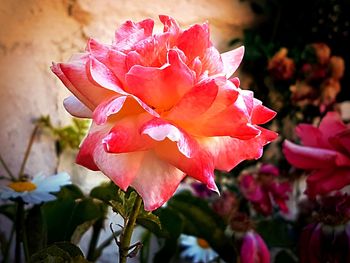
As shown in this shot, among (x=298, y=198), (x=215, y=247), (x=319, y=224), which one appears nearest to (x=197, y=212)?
(x=215, y=247)

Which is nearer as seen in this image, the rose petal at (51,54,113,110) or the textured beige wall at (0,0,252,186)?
the rose petal at (51,54,113,110)

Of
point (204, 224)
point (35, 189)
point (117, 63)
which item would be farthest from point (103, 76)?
point (204, 224)

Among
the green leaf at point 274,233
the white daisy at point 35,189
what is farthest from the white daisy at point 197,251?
the white daisy at point 35,189

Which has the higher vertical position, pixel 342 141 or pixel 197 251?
pixel 342 141

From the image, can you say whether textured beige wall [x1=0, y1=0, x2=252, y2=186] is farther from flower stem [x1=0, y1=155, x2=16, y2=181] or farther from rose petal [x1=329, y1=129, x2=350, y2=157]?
rose petal [x1=329, y1=129, x2=350, y2=157]

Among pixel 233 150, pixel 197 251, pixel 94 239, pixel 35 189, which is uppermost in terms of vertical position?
pixel 233 150

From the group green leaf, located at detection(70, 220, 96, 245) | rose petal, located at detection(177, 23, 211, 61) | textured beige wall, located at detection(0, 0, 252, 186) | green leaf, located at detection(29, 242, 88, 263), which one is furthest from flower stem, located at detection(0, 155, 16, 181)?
rose petal, located at detection(177, 23, 211, 61)

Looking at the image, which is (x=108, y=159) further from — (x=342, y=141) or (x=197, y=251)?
(x=197, y=251)

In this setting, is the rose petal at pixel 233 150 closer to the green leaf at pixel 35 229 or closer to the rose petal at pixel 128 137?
the rose petal at pixel 128 137
